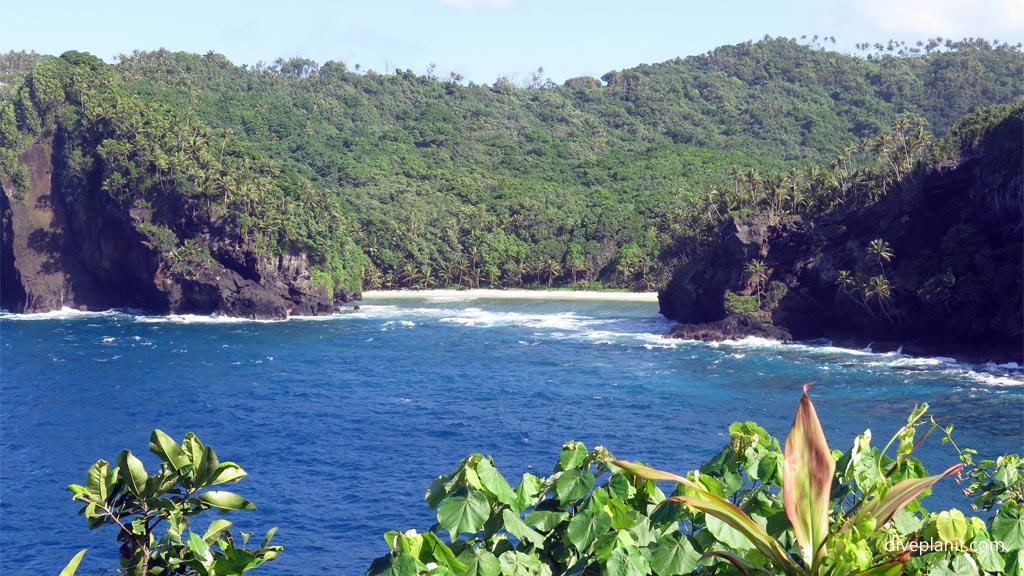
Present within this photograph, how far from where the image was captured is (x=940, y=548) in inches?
309

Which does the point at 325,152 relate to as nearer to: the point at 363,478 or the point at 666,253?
the point at 666,253

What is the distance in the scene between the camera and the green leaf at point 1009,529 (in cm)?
820

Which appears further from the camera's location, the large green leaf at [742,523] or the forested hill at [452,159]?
the forested hill at [452,159]

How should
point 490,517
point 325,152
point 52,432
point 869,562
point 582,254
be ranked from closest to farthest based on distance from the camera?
point 869,562, point 490,517, point 52,432, point 582,254, point 325,152

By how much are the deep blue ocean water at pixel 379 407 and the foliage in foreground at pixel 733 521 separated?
2233cm

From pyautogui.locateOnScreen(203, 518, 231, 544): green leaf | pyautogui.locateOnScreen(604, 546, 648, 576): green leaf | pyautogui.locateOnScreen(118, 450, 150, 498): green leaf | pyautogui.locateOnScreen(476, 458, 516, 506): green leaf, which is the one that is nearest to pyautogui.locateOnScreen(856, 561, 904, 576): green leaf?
pyautogui.locateOnScreen(604, 546, 648, 576): green leaf

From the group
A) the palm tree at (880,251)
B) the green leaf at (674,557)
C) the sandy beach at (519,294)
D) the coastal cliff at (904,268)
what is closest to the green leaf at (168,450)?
the green leaf at (674,557)

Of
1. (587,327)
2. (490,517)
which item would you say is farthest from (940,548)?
(587,327)

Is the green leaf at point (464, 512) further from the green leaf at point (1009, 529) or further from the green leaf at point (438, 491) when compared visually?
the green leaf at point (1009, 529)

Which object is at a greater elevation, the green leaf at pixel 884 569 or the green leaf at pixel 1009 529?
the green leaf at pixel 884 569

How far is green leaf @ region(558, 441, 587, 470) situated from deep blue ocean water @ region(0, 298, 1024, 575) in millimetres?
22174

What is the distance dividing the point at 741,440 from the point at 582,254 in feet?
380

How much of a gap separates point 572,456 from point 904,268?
64.0m

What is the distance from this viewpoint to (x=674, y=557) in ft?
26.8
